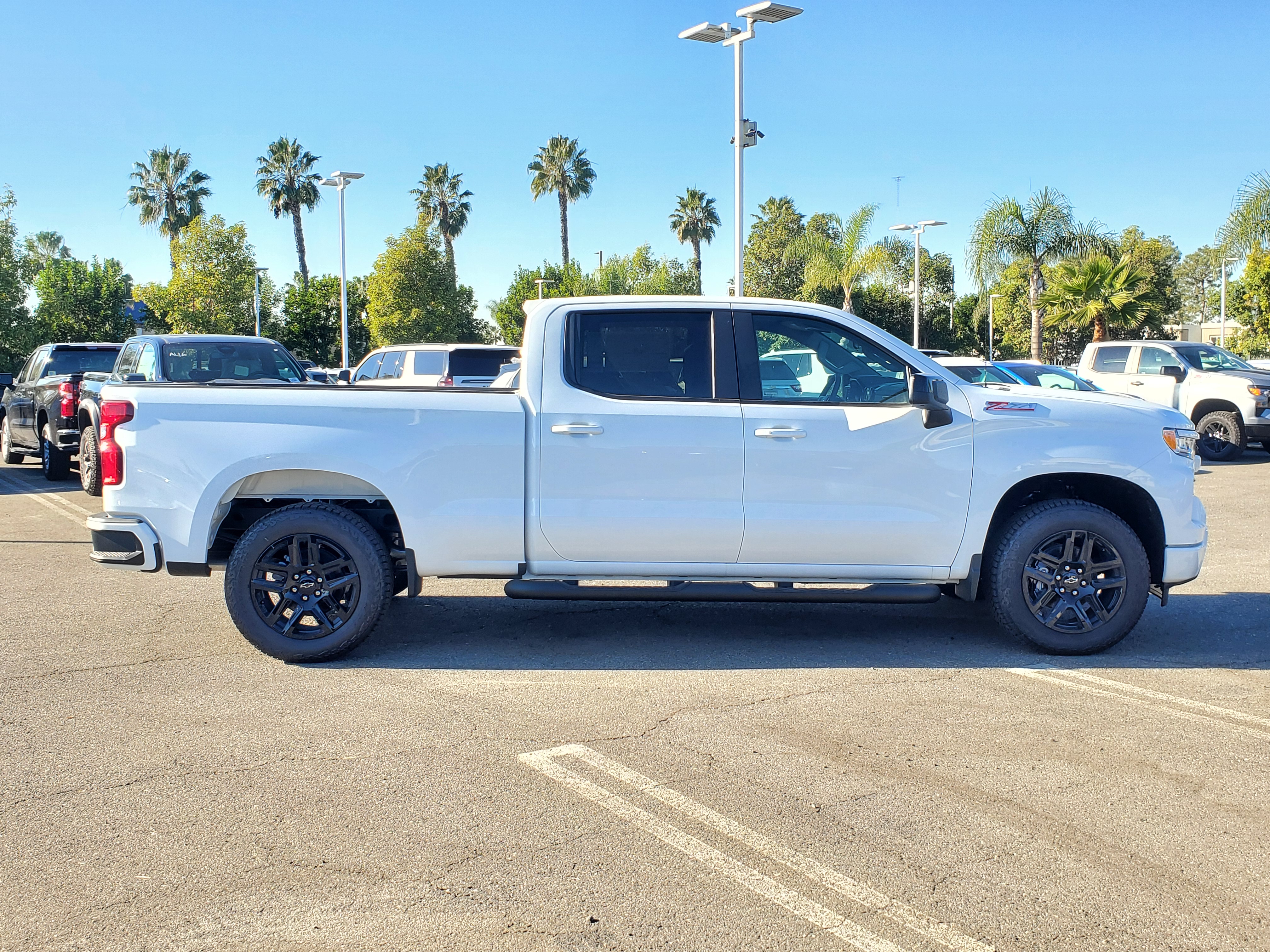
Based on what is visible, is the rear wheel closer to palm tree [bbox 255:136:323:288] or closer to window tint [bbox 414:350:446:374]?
window tint [bbox 414:350:446:374]

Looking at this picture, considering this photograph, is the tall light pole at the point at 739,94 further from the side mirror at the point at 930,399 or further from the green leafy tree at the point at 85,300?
the green leafy tree at the point at 85,300

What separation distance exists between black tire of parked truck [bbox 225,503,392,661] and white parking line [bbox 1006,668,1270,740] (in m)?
3.40

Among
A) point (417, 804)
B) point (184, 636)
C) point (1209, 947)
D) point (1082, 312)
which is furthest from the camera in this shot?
point (1082, 312)

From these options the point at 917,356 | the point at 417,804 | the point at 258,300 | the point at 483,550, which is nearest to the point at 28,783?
the point at 417,804

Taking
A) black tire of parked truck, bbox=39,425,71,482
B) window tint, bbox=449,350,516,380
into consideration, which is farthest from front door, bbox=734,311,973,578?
black tire of parked truck, bbox=39,425,71,482

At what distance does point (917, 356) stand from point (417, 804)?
11.9 ft

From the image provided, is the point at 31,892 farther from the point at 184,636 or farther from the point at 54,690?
the point at 184,636

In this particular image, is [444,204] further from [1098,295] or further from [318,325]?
[1098,295]

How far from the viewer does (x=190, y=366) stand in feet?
43.8

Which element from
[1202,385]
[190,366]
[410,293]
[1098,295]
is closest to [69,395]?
[190,366]

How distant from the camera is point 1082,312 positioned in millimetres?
32500

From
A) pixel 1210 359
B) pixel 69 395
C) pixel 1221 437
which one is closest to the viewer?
pixel 69 395

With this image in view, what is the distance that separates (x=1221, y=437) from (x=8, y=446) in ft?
64.0

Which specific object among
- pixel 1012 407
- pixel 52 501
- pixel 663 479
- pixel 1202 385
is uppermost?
pixel 1202 385
